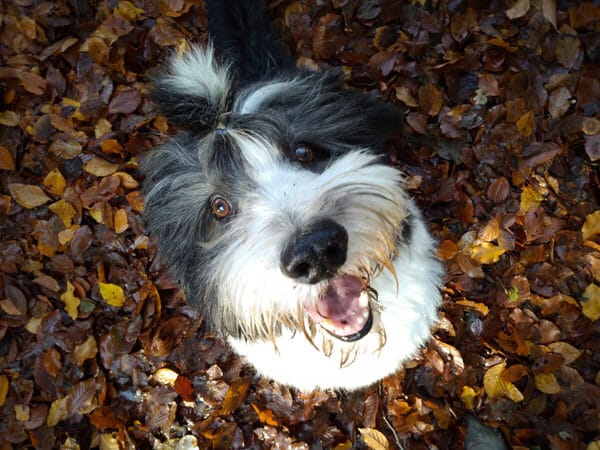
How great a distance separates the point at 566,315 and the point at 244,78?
211 cm

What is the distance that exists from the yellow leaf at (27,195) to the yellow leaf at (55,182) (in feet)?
0.20

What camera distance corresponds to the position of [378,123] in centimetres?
200

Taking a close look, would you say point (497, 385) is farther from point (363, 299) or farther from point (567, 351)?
point (363, 299)

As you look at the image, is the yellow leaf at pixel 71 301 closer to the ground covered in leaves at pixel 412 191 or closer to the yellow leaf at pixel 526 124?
the ground covered in leaves at pixel 412 191

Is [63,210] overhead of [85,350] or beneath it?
overhead

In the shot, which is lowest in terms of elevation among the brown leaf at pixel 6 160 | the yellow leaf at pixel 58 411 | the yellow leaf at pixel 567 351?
the yellow leaf at pixel 58 411

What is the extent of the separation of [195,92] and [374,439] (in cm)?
195

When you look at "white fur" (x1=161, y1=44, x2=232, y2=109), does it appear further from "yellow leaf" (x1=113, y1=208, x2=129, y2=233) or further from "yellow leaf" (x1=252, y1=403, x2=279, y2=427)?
"yellow leaf" (x1=252, y1=403, x2=279, y2=427)

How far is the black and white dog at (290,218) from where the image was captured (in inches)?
58.9

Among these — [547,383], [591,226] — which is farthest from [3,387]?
[591,226]

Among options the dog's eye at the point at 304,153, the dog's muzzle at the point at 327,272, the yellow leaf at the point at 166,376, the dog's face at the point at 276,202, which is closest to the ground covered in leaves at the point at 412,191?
the yellow leaf at the point at 166,376

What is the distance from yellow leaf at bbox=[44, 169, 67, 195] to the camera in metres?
3.05

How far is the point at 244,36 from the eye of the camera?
8.39 feet

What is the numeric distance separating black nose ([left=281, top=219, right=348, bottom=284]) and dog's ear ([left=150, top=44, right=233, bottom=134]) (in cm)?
67
